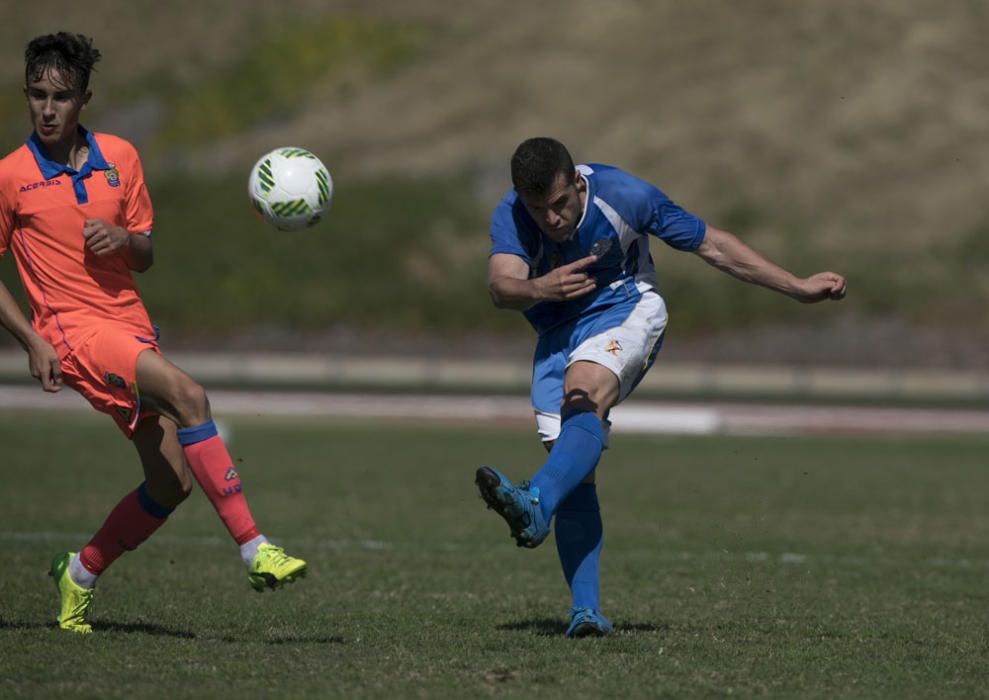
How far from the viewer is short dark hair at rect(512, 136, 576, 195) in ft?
20.3

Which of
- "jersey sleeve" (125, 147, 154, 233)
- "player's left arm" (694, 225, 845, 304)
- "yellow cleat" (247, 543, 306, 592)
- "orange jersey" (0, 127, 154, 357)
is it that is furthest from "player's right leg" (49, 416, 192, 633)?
"player's left arm" (694, 225, 845, 304)

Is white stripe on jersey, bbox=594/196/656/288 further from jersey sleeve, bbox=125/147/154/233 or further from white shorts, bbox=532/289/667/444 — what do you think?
jersey sleeve, bbox=125/147/154/233

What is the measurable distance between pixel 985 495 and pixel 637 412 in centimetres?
901

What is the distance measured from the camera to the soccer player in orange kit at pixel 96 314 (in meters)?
6.14

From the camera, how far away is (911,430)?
22.0 m

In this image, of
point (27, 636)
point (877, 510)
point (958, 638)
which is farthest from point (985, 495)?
point (27, 636)

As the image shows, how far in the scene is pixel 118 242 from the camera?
20.4ft

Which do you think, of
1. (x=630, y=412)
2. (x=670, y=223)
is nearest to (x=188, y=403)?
(x=670, y=223)

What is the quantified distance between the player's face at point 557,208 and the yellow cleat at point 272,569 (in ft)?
6.26

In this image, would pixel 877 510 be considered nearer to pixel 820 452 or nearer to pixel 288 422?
pixel 820 452

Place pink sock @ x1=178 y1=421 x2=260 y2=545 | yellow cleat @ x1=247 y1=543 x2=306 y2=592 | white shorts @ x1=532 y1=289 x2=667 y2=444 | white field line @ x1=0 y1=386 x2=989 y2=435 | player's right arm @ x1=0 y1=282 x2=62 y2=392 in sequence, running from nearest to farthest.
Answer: yellow cleat @ x1=247 y1=543 x2=306 y2=592 → player's right arm @ x1=0 y1=282 x2=62 y2=392 → pink sock @ x1=178 y1=421 x2=260 y2=545 → white shorts @ x1=532 y1=289 x2=667 y2=444 → white field line @ x1=0 y1=386 x2=989 y2=435

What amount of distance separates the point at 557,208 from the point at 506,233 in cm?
32

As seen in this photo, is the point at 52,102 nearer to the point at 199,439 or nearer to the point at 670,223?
the point at 199,439

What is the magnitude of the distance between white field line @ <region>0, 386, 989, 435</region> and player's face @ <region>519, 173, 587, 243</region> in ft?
49.6
